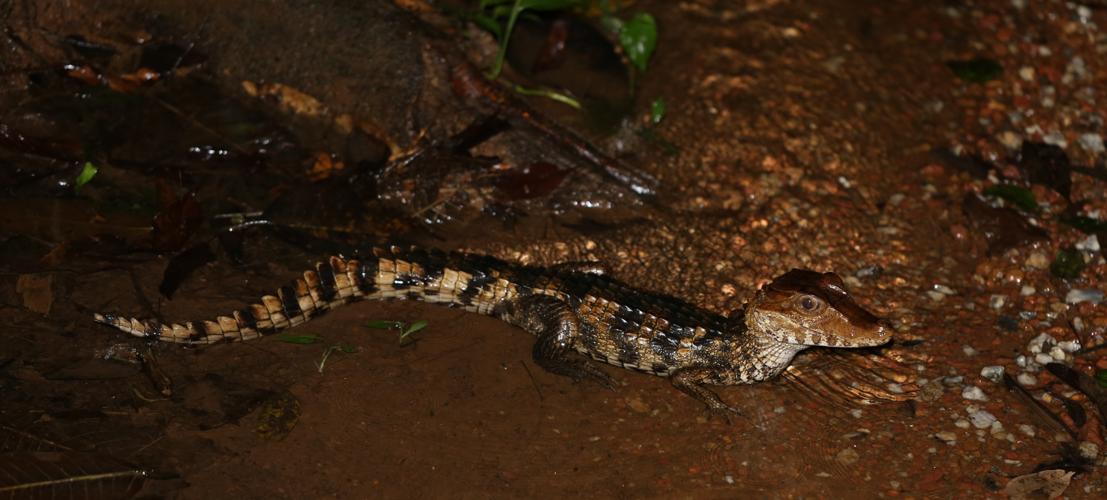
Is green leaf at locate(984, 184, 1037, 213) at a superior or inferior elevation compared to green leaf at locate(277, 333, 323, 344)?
superior

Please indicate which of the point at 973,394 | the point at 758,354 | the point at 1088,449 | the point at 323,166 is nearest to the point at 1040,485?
the point at 1088,449

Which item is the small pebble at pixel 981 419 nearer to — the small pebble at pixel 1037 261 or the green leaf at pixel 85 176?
the small pebble at pixel 1037 261

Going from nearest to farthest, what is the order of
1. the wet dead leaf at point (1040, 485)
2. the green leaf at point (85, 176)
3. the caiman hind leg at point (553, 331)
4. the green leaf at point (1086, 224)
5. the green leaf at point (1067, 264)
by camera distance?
the wet dead leaf at point (1040, 485) < the caiman hind leg at point (553, 331) < the green leaf at point (85, 176) < the green leaf at point (1067, 264) < the green leaf at point (1086, 224)

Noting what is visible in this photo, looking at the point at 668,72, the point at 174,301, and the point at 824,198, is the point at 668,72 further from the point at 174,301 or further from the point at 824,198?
the point at 174,301

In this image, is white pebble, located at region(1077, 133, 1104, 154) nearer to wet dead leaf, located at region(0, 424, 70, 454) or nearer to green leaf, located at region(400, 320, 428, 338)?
green leaf, located at region(400, 320, 428, 338)

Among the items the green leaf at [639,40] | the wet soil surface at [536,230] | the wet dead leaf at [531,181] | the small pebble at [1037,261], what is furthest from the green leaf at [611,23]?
the small pebble at [1037,261]

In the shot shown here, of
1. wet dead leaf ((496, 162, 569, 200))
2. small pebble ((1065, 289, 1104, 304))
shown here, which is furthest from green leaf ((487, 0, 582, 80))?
small pebble ((1065, 289, 1104, 304))

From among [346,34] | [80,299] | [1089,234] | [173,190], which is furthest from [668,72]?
[80,299]
